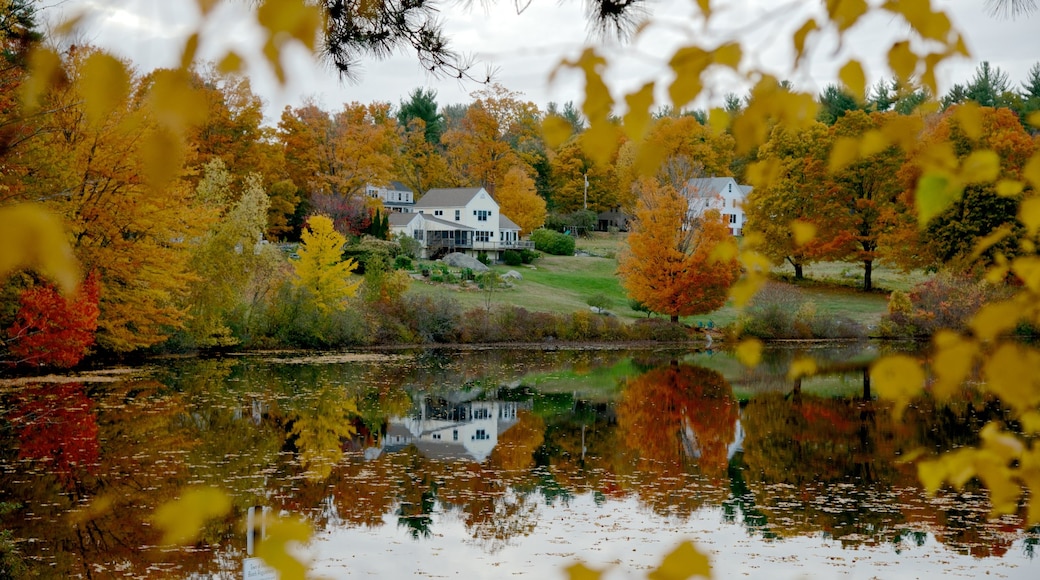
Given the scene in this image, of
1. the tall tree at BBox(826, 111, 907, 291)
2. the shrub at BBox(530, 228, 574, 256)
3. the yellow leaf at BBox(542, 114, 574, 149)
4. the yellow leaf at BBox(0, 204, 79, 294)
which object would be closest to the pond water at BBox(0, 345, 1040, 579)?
the yellow leaf at BBox(542, 114, 574, 149)

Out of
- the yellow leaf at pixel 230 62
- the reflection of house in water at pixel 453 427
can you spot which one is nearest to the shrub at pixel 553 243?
the reflection of house in water at pixel 453 427

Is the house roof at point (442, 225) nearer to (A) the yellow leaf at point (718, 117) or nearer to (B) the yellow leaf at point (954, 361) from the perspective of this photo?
(A) the yellow leaf at point (718, 117)

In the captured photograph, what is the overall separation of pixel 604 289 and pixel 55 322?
32.4 m

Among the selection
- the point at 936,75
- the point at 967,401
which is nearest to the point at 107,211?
the point at 967,401

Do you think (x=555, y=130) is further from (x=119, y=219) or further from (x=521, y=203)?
(x=521, y=203)

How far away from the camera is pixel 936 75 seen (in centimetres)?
203

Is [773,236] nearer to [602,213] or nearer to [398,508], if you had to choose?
[602,213]

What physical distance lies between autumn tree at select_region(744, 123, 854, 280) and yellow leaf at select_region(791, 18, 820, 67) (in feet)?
149

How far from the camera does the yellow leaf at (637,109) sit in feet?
6.24

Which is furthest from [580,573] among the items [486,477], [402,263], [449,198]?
[449,198]

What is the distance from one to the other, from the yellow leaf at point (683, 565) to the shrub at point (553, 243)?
57985mm

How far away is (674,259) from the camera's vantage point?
37250 mm

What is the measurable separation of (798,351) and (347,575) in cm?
2809

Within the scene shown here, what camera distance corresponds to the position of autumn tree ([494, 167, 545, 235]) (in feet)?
206
